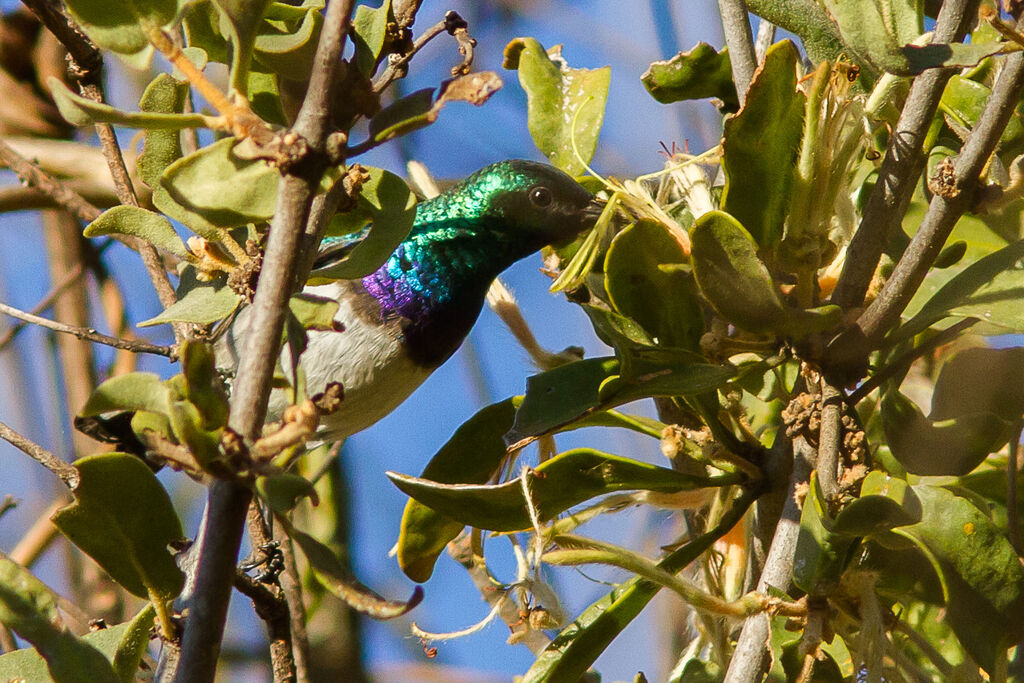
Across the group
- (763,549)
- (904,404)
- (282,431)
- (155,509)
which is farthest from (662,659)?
(282,431)

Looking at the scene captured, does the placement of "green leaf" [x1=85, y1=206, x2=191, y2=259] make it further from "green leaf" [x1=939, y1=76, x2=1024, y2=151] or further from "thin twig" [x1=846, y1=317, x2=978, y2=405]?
"green leaf" [x1=939, y1=76, x2=1024, y2=151]

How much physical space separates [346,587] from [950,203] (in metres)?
0.65

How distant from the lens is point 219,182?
0.85 meters

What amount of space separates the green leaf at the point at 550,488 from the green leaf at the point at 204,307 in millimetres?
222

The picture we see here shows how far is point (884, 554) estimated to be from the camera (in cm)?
123

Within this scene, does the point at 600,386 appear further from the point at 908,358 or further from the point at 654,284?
the point at 908,358

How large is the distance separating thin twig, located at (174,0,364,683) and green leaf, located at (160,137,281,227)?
121mm

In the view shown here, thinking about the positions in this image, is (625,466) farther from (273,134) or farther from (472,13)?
(472,13)

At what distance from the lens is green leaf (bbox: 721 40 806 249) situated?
1.11m

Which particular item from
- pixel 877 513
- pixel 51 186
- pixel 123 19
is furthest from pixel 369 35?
pixel 51 186

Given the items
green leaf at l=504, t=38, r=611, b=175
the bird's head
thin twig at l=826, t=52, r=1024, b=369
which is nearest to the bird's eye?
the bird's head

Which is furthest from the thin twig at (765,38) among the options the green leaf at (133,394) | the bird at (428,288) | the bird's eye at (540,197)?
the green leaf at (133,394)

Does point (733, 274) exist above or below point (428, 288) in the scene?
below

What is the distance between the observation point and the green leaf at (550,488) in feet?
3.70
